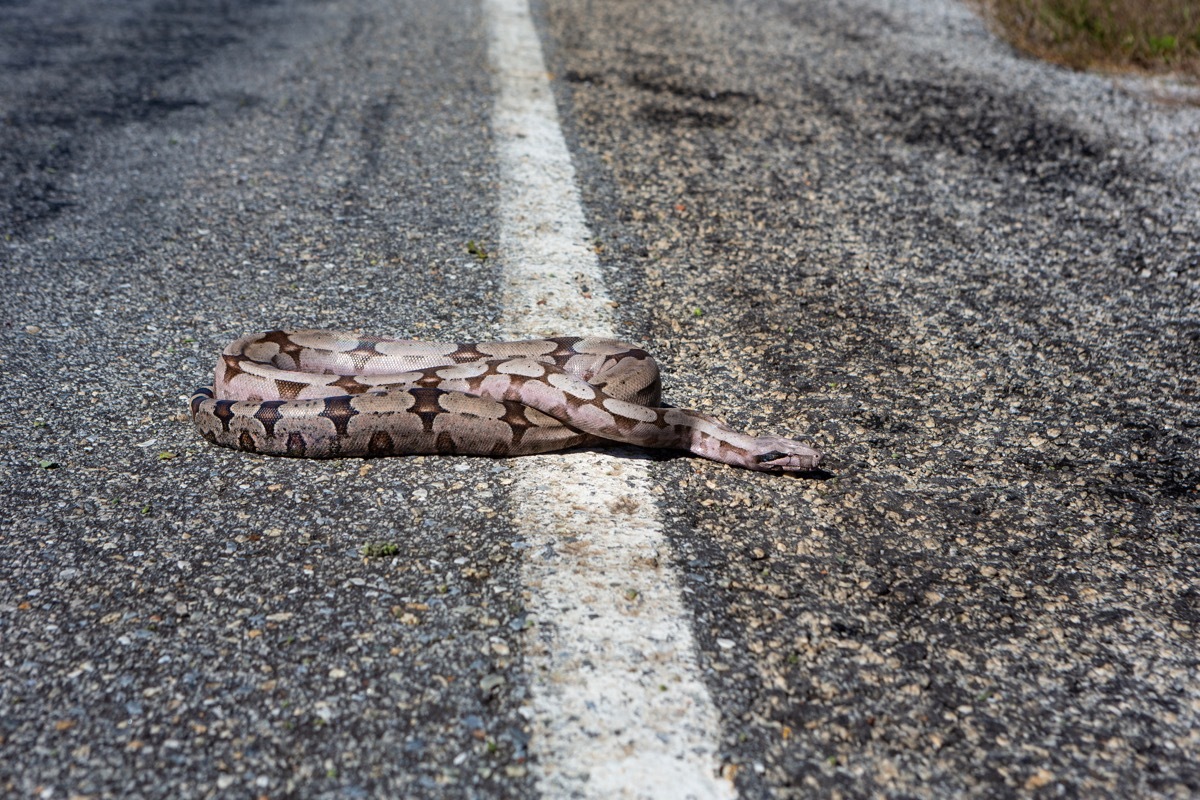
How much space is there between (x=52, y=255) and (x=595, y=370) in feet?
10.6

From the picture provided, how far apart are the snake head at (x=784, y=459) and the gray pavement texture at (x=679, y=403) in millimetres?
104

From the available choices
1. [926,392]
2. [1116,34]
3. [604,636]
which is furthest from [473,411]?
[1116,34]

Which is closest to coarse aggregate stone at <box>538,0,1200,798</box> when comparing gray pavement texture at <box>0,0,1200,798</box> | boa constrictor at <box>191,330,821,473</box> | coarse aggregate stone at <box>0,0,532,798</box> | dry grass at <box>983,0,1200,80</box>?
gray pavement texture at <box>0,0,1200,798</box>

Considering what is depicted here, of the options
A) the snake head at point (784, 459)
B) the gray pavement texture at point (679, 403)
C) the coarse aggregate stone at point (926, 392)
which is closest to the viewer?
the gray pavement texture at point (679, 403)

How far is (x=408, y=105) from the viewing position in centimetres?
808

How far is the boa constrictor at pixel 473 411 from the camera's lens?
410 centimetres

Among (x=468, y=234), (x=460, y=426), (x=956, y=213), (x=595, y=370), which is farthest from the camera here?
(x=956, y=213)

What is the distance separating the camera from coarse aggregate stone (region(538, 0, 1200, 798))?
287 cm

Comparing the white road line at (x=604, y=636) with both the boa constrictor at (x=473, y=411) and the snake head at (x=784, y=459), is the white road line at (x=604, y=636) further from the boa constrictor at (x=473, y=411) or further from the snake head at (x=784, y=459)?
the snake head at (x=784, y=459)

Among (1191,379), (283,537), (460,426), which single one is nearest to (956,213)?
(1191,379)

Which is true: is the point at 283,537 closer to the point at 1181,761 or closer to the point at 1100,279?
the point at 1181,761

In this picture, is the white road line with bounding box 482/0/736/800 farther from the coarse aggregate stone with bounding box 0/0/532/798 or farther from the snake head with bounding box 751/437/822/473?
the snake head with bounding box 751/437/822/473

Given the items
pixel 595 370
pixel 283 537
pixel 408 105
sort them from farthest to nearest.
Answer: pixel 408 105 → pixel 595 370 → pixel 283 537

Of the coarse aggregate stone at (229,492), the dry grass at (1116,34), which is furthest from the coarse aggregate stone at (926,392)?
the coarse aggregate stone at (229,492)
